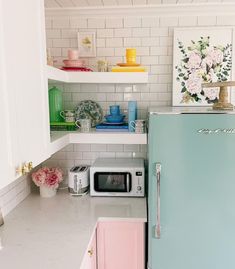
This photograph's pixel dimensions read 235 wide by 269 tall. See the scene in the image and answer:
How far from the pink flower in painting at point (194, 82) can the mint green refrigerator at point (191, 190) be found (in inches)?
23.1

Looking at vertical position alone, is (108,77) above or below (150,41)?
below

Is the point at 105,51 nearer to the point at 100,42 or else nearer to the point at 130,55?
the point at 100,42

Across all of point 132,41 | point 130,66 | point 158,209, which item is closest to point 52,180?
point 158,209

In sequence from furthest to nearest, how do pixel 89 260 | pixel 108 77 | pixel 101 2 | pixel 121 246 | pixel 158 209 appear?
pixel 101 2, pixel 108 77, pixel 121 246, pixel 158 209, pixel 89 260

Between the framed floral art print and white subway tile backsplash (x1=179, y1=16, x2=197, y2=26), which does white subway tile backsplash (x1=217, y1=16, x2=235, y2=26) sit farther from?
white subway tile backsplash (x1=179, y1=16, x2=197, y2=26)

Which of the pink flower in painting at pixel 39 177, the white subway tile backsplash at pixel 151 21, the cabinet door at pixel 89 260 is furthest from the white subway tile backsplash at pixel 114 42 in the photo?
the cabinet door at pixel 89 260

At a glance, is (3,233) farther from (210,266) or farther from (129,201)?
(210,266)

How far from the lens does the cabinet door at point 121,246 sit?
1741mm

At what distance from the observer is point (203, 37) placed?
82.2 inches

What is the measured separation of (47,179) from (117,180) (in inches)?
21.4

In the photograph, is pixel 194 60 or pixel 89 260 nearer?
pixel 89 260

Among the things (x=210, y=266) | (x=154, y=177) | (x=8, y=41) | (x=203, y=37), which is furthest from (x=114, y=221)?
(x=203, y=37)

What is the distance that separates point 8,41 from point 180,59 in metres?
1.44

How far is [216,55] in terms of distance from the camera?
6.88 ft
